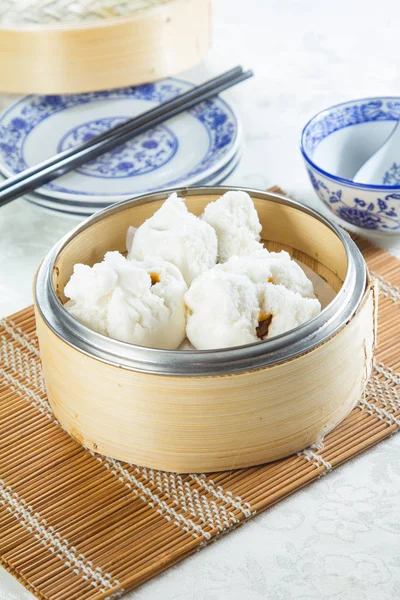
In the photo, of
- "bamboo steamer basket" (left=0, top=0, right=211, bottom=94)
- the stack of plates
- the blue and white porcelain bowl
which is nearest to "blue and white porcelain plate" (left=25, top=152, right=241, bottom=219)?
the stack of plates

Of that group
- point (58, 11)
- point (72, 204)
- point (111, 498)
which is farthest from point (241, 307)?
point (58, 11)

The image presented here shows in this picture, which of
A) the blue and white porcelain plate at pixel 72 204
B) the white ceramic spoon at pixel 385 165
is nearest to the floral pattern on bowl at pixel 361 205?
the white ceramic spoon at pixel 385 165

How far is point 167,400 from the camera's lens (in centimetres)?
104

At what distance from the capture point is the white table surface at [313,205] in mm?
1016

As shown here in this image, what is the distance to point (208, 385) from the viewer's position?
1.02m

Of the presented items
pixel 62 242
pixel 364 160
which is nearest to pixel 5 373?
pixel 62 242

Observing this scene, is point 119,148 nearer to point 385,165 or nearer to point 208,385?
point 385,165

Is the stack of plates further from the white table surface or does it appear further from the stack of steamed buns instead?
the stack of steamed buns

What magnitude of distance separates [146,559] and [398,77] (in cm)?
150

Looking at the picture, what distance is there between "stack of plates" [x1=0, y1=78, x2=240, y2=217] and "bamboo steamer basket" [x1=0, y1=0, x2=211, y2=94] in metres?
0.07

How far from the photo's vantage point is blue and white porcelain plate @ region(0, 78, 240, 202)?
1.74 meters

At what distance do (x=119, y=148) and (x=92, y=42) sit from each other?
229 millimetres

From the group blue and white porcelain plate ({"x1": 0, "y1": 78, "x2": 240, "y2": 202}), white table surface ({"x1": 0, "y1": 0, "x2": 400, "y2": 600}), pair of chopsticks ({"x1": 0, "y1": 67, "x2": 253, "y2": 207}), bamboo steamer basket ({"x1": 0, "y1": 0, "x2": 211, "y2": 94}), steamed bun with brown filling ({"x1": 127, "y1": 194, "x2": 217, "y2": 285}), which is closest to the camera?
white table surface ({"x1": 0, "y1": 0, "x2": 400, "y2": 600})

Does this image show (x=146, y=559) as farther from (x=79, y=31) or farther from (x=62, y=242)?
(x=79, y=31)
